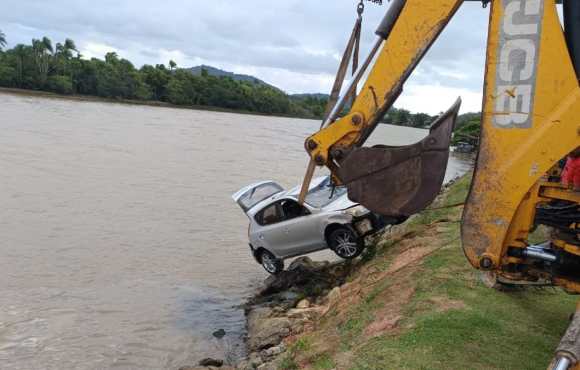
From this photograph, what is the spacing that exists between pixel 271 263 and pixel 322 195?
2499 mm

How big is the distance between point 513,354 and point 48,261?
1350cm

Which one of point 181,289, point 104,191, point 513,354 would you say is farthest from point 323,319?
point 104,191

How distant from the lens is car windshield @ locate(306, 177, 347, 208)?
1322 centimetres

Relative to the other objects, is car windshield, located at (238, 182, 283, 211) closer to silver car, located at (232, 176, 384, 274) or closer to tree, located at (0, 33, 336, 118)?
silver car, located at (232, 176, 384, 274)

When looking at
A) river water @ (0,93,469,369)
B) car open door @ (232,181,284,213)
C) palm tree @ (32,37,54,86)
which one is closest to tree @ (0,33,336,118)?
palm tree @ (32,37,54,86)

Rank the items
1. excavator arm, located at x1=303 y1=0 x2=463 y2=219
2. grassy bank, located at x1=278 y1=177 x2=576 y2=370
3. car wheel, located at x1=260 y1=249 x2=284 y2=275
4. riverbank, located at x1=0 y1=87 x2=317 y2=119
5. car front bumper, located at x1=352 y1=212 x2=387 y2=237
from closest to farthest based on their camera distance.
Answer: excavator arm, located at x1=303 y1=0 x2=463 y2=219 → grassy bank, located at x1=278 y1=177 x2=576 y2=370 → car front bumper, located at x1=352 y1=212 x2=387 y2=237 → car wheel, located at x1=260 y1=249 x2=284 y2=275 → riverbank, located at x1=0 y1=87 x2=317 y2=119

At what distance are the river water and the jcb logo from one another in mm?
8007

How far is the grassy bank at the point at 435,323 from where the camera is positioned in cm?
613

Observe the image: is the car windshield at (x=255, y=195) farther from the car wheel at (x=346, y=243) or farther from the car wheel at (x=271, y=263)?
the car wheel at (x=346, y=243)

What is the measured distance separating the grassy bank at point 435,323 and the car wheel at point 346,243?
5.74 feet

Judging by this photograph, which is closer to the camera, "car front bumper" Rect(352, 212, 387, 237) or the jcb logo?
the jcb logo

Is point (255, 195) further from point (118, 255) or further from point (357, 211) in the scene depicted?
point (118, 255)

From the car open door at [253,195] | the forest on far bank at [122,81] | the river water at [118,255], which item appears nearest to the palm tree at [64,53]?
the forest on far bank at [122,81]

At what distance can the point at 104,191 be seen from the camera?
83.0ft
